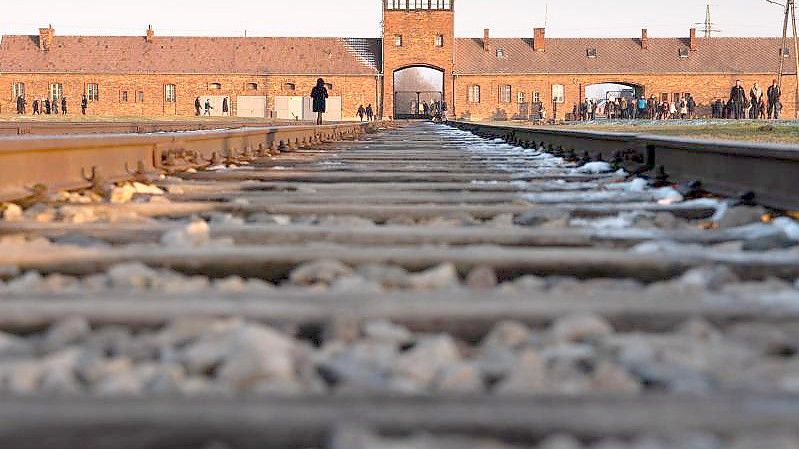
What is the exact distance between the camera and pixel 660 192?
14.1 ft

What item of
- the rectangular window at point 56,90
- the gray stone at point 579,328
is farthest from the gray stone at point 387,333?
the rectangular window at point 56,90

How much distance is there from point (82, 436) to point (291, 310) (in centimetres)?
62

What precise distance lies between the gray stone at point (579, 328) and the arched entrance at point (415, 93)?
58019mm

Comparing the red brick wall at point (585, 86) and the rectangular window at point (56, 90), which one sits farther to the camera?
the red brick wall at point (585, 86)

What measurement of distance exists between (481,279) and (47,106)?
5580cm

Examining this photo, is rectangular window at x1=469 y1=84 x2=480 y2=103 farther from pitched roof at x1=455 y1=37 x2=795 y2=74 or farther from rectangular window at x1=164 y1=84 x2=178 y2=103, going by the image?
rectangular window at x1=164 y1=84 x2=178 y2=103

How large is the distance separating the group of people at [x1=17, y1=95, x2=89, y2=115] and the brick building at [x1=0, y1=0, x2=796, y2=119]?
59 cm

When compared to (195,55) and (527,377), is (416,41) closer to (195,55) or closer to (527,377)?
(195,55)

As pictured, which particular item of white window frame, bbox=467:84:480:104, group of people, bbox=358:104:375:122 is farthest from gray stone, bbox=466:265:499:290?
white window frame, bbox=467:84:480:104

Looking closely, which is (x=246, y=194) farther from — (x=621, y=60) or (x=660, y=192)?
(x=621, y=60)

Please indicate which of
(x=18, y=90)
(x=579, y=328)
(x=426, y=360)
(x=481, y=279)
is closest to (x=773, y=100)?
(x=481, y=279)

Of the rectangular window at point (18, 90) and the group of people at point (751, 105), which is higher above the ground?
the rectangular window at point (18, 90)

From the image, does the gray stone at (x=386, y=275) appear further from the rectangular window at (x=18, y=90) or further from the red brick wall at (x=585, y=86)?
the rectangular window at (x=18, y=90)

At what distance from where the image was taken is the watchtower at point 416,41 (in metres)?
58.1
